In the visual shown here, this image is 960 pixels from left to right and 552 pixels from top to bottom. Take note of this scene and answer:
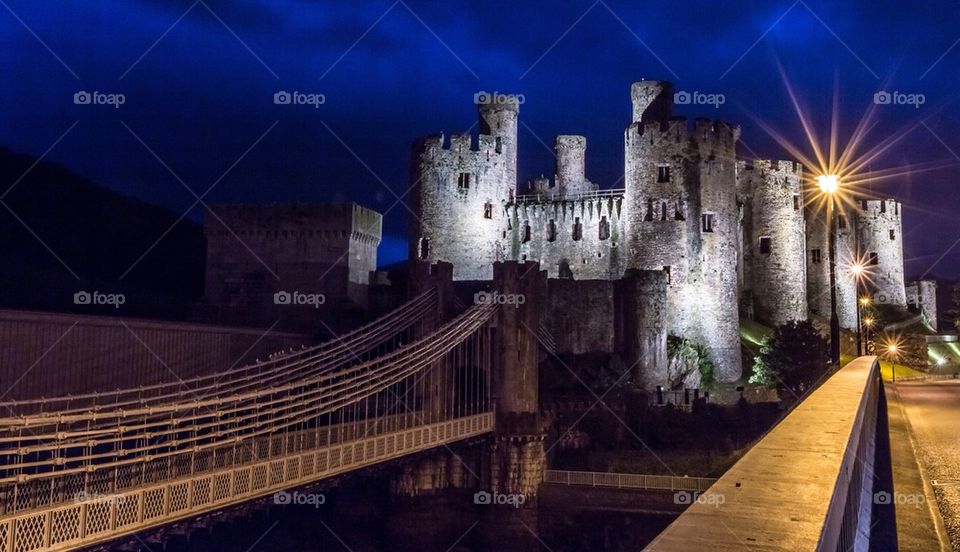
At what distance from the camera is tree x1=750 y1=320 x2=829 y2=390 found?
27.1 metres

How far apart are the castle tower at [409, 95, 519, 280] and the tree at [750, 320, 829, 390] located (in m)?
9.72

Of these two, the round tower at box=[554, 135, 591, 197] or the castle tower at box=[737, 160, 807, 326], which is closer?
the castle tower at box=[737, 160, 807, 326]

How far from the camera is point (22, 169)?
46.9 m

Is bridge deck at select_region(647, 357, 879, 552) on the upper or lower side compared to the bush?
lower

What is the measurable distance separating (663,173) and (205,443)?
743 inches

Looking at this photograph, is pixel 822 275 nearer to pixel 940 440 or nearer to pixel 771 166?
pixel 771 166

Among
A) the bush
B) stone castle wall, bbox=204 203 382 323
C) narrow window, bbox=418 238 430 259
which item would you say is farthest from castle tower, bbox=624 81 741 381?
stone castle wall, bbox=204 203 382 323

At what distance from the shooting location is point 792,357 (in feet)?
91.7

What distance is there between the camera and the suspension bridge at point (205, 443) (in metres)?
8.51

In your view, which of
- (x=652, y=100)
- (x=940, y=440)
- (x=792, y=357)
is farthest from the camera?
(x=652, y=100)

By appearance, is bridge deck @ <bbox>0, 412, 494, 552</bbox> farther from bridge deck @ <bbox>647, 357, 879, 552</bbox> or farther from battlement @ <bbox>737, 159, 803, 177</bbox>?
battlement @ <bbox>737, 159, 803, 177</bbox>

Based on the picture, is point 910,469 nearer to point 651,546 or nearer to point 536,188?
point 651,546

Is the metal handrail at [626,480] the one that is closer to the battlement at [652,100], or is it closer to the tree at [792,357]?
the tree at [792,357]

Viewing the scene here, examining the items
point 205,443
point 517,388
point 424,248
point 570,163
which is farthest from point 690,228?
point 205,443
